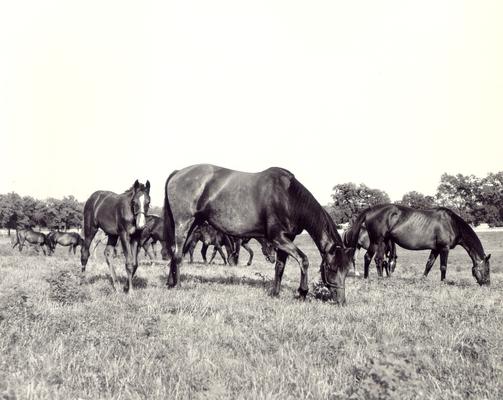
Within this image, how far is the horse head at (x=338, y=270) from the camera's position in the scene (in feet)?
26.6

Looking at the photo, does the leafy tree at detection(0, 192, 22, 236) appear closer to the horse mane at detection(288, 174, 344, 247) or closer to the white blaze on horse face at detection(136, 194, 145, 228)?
the white blaze on horse face at detection(136, 194, 145, 228)

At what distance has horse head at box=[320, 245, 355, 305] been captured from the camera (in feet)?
26.6

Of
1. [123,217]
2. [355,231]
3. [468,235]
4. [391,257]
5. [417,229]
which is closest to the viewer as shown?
[123,217]

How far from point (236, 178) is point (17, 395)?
7375 millimetres

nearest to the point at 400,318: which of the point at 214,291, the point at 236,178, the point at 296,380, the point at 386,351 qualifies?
the point at 386,351

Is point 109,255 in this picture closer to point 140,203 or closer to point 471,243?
point 140,203

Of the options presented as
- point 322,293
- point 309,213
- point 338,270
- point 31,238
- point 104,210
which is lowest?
point 31,238

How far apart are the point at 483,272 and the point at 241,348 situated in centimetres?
1074

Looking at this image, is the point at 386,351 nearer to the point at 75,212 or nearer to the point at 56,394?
the point at 56,394

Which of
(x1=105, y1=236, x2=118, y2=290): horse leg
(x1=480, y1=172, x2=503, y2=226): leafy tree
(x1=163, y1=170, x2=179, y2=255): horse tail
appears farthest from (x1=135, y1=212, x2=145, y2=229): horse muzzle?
(x1=480, y1=172, x2=503, y2=226): leafy tree

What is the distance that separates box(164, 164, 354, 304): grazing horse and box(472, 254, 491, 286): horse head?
22.0 ft

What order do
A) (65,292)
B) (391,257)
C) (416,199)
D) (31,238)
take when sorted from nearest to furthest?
(65,292) < (391,257) < (31,238) < (416,199)

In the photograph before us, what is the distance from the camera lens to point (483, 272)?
42.4ft

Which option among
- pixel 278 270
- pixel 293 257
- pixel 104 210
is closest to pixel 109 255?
pixel 104 210
